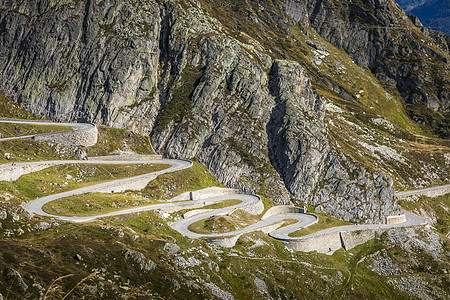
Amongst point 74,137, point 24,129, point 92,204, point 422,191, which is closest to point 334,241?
point 92,204

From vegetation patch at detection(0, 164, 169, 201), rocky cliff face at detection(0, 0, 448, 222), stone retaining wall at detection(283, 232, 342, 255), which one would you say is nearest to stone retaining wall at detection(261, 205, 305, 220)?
rocky cliff face at detection(0, 0, 448, 222)

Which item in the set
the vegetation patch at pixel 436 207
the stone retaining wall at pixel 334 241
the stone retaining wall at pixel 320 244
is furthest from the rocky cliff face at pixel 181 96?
the vegetation patch at pixel 436 207

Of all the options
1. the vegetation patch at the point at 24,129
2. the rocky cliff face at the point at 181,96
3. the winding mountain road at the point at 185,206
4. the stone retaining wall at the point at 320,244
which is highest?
the rocky cliff face at the point at 181,96

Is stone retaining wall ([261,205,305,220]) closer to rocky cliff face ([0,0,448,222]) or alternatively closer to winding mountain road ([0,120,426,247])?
winding mountain road ([0,120,426,247])

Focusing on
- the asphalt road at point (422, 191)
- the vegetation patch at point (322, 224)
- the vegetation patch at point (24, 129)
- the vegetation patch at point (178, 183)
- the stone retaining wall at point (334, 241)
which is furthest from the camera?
the asphalt road at point (422, 191)

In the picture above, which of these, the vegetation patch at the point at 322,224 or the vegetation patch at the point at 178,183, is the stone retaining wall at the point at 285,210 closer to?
the vegetation patch at the point at 322,224
